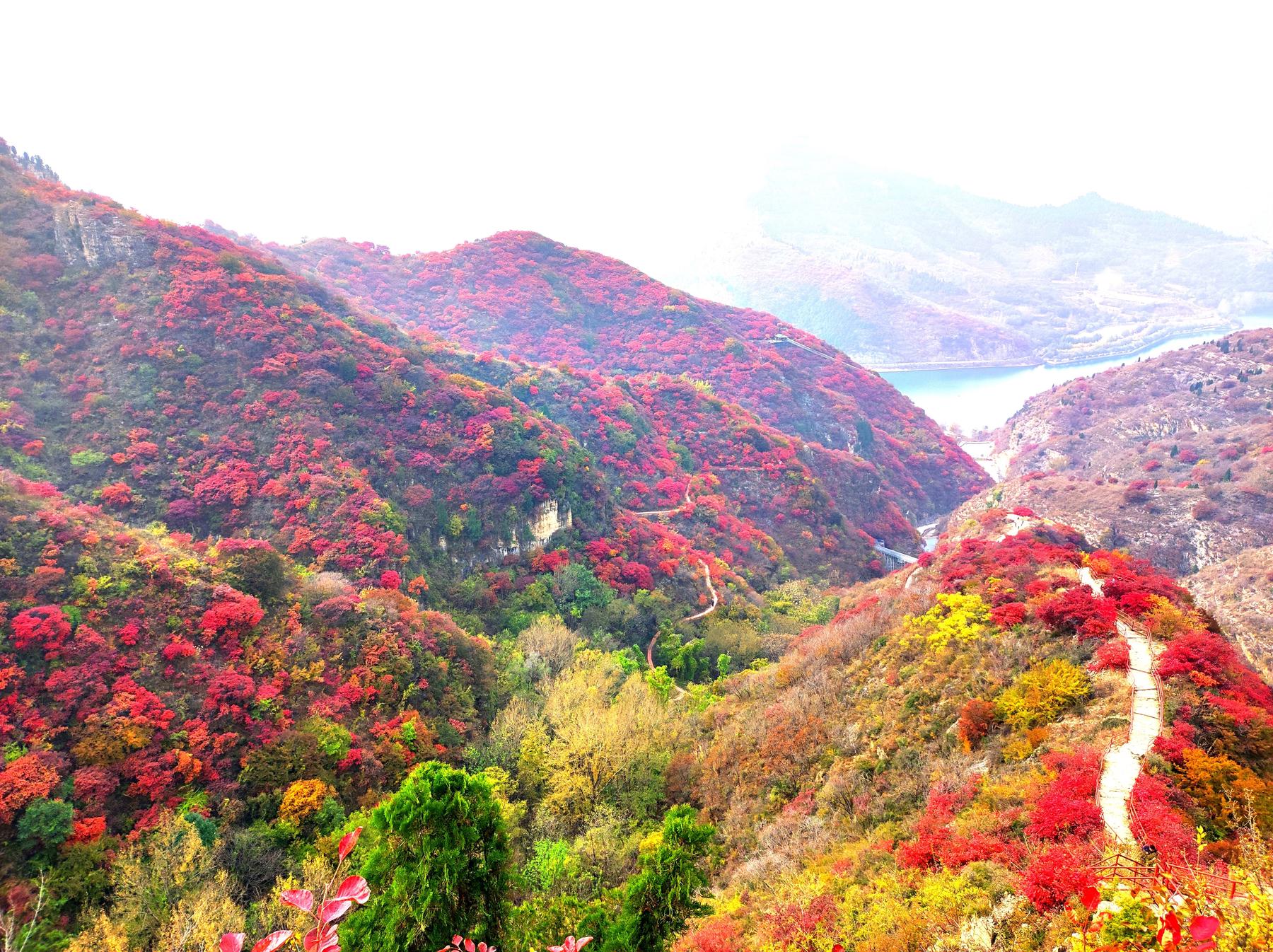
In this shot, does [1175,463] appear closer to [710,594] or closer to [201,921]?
[710,594]

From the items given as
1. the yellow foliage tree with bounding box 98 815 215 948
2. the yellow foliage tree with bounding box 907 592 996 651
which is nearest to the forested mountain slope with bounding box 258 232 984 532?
the yellow foliage tree with bounding box 907 592 996 651

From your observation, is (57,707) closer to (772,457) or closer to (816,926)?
(816,926)

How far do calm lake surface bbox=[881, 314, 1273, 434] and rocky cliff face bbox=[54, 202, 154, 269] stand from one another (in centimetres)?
14962

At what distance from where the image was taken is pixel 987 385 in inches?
6949

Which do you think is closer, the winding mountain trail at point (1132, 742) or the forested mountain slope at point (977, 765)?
the forested mountain slope at point (977, 765)

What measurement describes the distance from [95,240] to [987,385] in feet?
641

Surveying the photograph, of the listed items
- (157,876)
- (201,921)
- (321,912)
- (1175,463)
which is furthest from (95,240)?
(1175,463)

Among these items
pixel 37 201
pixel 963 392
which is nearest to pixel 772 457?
pixel 37 201

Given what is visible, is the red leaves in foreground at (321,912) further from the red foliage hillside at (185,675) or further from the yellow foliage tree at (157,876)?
the red foliage hillside at (185,675)

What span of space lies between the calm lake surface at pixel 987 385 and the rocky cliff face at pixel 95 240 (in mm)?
149616

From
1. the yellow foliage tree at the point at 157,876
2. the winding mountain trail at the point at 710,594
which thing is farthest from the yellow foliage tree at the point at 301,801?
the winding mountain trail at the point at 710,594

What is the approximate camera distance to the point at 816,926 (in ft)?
39.8

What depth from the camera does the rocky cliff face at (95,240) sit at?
136 ft

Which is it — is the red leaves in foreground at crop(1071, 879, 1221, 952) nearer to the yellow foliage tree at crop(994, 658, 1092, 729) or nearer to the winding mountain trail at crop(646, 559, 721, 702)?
the yellow foliage tree at crop(994, 658, 1092, 729)
